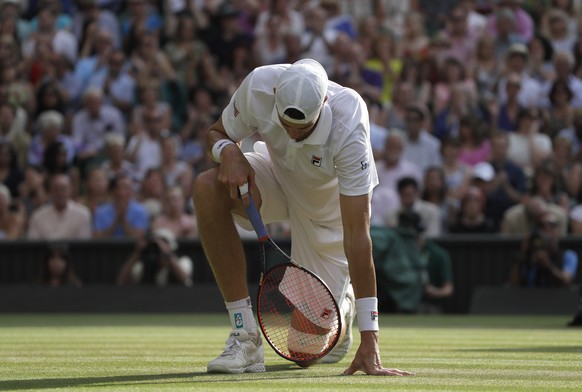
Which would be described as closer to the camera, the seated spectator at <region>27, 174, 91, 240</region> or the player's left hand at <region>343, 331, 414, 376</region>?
the player's left hand at <region>343, 331, 414, 376</region>

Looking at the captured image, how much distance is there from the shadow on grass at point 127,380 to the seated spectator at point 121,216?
8620 mm

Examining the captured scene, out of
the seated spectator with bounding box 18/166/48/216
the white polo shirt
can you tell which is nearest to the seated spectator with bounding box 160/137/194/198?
the seated spectator with bounding box 18/166/48/216

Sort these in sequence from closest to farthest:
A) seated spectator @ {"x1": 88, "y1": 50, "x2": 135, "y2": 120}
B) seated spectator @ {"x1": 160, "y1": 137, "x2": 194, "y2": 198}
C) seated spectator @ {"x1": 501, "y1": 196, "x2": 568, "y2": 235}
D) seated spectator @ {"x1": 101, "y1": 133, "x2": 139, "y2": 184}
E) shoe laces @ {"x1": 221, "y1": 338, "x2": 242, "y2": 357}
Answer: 1. shoe laces @ {"x1": 221, "y1": 338, "x2": 242, "y2": 357}
2. seated spectator @ {"x1": 501, "y1": 196, "x2": 568, "y2": 235}
3. seated spectator @ {"x1": 160, "y1": 137, "x2": 194, "y2": 198}
4. seated spectator @ {"x1": 101, "y1": 133, "x2": 139, "y2": 184}
5. seated spectator @ {"x1": 88, "y1": 50, "x2": 135, "y2": 120}

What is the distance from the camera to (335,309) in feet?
17.9

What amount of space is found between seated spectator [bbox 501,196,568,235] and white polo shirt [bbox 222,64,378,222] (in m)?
6.69

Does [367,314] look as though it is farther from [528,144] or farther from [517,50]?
[517,50]

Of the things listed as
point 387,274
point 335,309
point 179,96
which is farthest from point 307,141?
point 179,96

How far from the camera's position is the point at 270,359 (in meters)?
6.71

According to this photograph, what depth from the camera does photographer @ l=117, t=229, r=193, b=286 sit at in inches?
524

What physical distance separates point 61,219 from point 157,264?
151cm

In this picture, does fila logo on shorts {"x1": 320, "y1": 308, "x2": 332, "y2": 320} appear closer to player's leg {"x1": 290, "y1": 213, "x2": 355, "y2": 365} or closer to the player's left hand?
the player's left hand

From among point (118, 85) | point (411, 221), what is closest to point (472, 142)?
point (411, 221)

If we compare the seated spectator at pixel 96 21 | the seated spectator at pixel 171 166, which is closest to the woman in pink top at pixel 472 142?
the seated spectator at pixel 171 166

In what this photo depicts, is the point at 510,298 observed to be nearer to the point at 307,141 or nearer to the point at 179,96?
the point at 179,96
